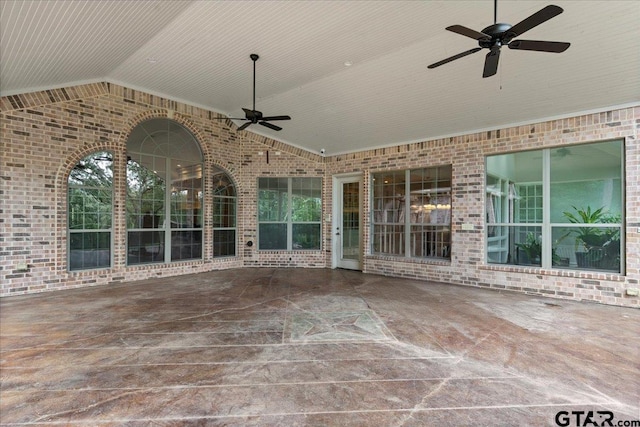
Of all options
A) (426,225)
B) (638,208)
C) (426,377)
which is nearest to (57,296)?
(426,377)

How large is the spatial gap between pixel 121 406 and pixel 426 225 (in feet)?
20.1

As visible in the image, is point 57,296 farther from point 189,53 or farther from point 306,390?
point 306,390

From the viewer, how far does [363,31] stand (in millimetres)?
4043

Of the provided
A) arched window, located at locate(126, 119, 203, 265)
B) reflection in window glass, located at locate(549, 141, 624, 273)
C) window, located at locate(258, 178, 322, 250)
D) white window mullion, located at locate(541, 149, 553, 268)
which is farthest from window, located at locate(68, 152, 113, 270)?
reflection in window glass, located at locate(549, 141, 624, 273)

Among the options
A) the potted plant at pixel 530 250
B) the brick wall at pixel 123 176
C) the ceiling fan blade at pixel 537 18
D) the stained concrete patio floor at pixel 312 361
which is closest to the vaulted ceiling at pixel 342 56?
the brick wall at pixel 123 176

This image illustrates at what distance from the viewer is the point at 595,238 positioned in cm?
510

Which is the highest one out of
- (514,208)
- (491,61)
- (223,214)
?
(491,61)

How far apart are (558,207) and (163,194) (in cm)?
782

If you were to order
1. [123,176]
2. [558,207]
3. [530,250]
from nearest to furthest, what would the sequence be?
[558,207] < [530,250] < [123,176]

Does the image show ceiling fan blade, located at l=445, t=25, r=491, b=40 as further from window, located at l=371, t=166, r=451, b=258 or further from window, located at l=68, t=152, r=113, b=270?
window, located at l=68, t=152, r=113, b=270

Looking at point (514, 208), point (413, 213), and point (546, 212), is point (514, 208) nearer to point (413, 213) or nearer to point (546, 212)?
point (546, 212)

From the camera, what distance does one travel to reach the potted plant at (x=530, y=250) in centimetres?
556

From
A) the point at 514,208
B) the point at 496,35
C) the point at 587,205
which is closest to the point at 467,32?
the point at 496,35

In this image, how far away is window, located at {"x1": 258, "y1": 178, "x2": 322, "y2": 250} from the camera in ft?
27.5
